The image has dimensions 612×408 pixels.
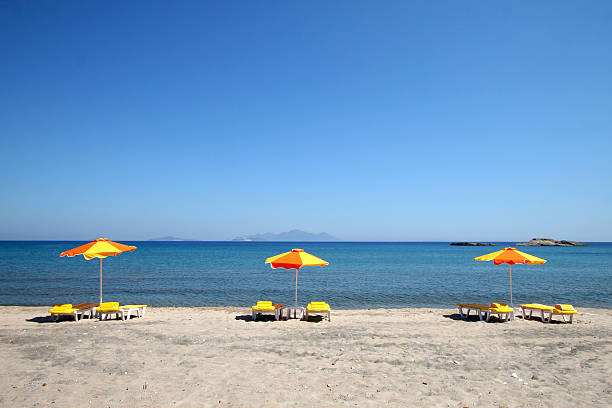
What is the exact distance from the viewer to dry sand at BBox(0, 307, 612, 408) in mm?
6133

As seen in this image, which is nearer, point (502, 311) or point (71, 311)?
point (71, 311)

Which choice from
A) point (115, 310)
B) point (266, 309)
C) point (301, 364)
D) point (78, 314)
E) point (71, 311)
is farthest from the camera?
point (78, 314)

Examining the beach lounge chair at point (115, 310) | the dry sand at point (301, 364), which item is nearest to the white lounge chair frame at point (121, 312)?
the beach lounge chair at point (115, 310)

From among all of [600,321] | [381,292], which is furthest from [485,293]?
[600,321]

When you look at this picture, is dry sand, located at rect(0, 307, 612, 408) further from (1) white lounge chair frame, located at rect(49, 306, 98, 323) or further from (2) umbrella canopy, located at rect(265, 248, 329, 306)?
(2) umbrella canopy, located at rect(265, 248, 329, 306)

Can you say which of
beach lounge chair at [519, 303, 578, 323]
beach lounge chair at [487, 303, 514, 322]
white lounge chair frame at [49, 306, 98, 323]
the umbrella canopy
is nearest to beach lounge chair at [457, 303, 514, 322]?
beach lounge chair at [487, 303, 514, 322]

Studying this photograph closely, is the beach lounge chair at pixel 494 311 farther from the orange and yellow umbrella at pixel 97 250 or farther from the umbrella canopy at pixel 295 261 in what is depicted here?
the orange and yellow umbrella at pixel 97 250

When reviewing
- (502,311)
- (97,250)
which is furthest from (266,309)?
(502,311)

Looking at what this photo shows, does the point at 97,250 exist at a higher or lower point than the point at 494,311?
higher

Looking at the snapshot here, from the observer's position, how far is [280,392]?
634cm

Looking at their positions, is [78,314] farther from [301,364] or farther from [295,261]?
[301,364]

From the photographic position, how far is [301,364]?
26.0ft

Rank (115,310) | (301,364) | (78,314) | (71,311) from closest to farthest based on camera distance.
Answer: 1. (301,364)
2. (71,311)
3. (115,310)
4. (78,314)

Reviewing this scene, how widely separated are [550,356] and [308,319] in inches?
287
